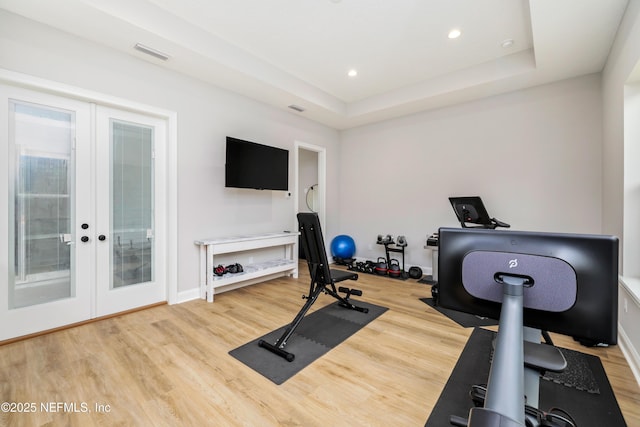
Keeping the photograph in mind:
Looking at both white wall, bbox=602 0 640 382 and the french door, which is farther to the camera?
the french door

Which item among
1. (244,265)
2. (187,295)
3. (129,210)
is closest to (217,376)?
(187,295)

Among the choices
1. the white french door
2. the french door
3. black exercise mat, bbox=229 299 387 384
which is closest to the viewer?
black exercise mat, bbox=229 299 387 384

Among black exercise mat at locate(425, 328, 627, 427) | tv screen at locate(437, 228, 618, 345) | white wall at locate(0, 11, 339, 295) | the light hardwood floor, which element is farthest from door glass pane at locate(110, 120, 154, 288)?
tv screen at locate(437, 228, 618, 345)

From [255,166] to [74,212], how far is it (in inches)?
86.6

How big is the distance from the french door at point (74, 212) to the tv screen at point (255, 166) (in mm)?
868

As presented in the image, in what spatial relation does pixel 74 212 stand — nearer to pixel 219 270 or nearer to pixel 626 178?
pixel 219 270

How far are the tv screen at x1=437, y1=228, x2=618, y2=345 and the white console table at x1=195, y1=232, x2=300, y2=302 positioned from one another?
11.2 ft

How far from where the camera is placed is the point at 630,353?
2.29m

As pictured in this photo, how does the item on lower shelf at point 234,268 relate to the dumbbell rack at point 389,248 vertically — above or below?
below

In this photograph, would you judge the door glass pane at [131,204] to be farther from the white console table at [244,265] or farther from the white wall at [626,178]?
the white wall at [626,178]

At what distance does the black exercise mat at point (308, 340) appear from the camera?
2225 mm

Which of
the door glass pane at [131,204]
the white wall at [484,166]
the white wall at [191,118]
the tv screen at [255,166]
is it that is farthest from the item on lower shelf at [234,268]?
the white wall at [484,166]

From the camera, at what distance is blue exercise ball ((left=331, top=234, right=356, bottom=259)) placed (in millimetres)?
5879

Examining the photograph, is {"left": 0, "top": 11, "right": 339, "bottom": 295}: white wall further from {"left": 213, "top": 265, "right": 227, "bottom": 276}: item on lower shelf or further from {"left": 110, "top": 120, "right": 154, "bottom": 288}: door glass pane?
{"left": 110, "top": 120, "right": 154, "bottom": 288}: door glass pane
